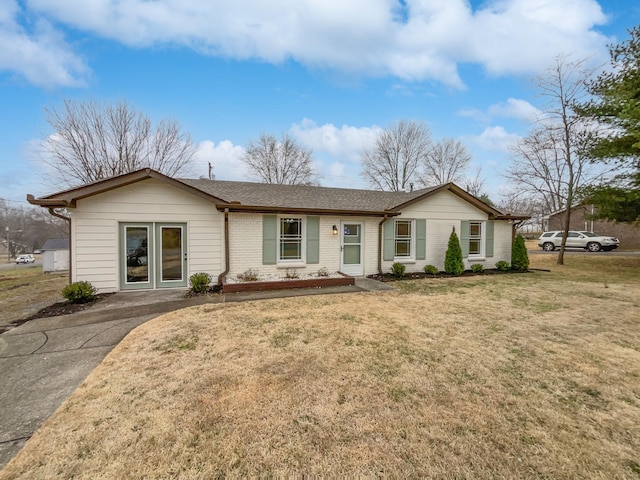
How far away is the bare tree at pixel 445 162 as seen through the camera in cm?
2825

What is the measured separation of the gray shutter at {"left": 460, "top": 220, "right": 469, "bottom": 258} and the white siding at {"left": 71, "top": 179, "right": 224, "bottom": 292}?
9.74 m

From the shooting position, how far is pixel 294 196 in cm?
1073

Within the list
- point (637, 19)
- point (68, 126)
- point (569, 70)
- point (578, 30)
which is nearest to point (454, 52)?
point (578, 30)

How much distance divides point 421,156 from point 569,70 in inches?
562

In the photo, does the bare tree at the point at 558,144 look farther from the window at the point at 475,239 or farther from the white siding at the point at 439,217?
the white siding at the point at 439,217

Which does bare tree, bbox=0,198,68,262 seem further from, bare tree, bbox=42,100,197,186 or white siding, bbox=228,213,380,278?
white siding, bbox=228,213,380,278

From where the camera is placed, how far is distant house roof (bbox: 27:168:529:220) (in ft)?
23.7

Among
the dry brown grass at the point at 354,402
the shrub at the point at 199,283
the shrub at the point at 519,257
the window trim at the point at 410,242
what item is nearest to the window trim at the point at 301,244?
the shrub at the point at 199,283

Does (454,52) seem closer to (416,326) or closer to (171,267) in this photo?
(416,326)

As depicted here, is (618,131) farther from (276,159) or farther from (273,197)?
(276,159)

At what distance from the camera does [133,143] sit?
17328 mm

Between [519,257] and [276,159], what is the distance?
69.4 feet

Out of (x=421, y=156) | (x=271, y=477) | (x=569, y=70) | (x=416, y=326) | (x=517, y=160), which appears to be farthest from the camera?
(x=421, y=156)

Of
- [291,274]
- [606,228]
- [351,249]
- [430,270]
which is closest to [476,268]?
[430,270]
